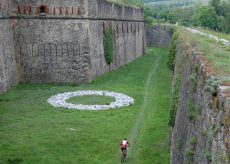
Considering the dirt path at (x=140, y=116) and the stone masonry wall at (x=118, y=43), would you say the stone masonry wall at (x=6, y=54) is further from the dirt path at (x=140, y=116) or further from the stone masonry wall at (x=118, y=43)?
the dirt path at (x=140, y=116)

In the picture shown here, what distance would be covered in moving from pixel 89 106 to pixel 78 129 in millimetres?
4034

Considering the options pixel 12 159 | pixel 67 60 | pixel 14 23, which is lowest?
pixel 12 159

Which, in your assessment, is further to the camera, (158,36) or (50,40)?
(158,36)

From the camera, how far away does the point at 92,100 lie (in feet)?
76.4

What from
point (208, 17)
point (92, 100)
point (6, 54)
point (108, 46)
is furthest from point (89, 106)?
point (208, 17)

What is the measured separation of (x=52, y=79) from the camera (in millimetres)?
28797

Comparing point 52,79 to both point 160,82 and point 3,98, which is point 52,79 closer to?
point 3,98

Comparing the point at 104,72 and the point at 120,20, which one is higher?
the point at 120,20

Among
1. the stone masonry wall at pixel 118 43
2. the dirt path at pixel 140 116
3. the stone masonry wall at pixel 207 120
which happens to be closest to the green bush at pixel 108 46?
the stone masonry wall at pixel 118 43

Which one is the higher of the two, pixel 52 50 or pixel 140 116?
pixel 52 50

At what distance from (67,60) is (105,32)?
6.88 m

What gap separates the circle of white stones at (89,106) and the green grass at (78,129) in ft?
1.63

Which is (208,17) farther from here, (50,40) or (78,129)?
(78,129)

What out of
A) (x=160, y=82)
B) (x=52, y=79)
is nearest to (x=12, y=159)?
(x=52, y=79)
